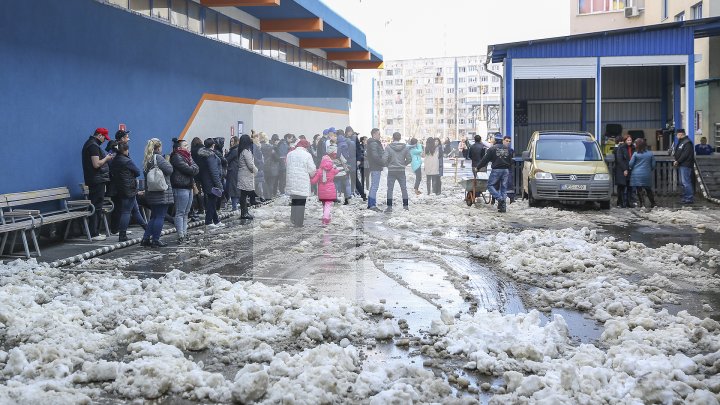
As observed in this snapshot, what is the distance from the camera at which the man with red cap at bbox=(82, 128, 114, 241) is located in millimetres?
14289

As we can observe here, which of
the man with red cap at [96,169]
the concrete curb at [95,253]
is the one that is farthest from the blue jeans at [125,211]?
the man with red cap at [96,169]

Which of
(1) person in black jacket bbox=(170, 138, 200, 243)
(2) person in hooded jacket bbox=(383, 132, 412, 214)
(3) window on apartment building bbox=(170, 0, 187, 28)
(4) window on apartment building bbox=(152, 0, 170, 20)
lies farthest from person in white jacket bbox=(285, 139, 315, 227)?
(3) window on apartment building bbox=(170, 0, 187, 28)

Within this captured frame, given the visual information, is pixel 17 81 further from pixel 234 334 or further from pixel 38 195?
pixel 234 334

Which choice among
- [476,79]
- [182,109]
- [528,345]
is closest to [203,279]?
[528,345]

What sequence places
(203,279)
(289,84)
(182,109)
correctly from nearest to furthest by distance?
(203,279) → (182,109) → (289,84)

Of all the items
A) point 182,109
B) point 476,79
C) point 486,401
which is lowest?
point 486,401

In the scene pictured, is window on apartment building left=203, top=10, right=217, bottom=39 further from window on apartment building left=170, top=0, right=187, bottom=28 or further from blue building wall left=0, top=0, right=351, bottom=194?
window on apartment building left=170, top=0, right=187, bottom=28

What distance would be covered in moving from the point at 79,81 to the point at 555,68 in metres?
15.6

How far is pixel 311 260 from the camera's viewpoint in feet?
39.6

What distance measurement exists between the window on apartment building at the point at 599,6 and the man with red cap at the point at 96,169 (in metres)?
41.4

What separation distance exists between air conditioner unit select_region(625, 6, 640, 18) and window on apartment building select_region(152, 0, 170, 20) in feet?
114

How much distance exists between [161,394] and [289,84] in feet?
79.0

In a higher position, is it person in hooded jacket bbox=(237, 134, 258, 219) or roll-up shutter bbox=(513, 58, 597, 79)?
roll-up shutter bbox=(513, 58, 597, 79)

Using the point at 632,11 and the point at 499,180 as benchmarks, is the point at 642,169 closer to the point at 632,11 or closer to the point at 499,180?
the point at 499,180
